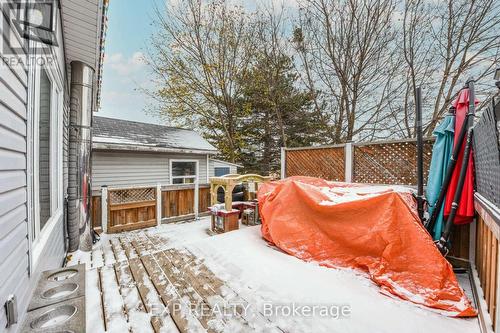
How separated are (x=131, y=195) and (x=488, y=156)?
6472mm

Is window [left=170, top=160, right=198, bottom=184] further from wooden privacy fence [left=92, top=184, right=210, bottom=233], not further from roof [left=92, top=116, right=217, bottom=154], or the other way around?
wooden privacy fence [left=92, top=184, right=210, bottom=233]

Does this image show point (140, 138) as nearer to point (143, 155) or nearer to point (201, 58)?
point (143, 155)

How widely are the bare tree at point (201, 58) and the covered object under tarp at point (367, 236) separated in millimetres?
8721

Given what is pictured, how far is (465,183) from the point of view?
108 inches

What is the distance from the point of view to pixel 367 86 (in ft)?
26.5

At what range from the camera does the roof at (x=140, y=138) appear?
6999mm

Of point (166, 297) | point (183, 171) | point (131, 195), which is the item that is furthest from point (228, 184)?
point (183, 171)

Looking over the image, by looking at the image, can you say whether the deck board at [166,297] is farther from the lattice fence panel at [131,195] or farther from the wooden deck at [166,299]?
the lattice fence panel at [131,195]

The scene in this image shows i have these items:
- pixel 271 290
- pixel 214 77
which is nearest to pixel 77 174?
pixel 271 290

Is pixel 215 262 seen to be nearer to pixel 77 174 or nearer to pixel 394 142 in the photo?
pixel 77 174

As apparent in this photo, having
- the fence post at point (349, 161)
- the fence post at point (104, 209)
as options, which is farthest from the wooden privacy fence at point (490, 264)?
the fence post at point (104, 209)

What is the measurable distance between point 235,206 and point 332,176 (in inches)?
105

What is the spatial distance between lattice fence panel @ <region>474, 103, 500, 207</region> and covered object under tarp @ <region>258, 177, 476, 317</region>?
0.80 m

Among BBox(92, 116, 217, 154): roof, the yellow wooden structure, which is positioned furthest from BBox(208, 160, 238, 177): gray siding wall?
the yellow wooden structure
